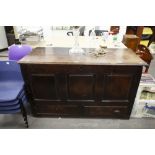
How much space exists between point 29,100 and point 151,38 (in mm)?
3872

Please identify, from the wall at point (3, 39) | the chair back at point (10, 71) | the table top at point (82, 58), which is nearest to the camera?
the table top at point (82, 58)

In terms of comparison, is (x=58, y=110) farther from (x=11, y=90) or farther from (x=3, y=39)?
(x=3, y=39)

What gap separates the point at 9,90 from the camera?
5.27 feet

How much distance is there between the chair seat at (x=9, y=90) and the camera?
4.80 feet

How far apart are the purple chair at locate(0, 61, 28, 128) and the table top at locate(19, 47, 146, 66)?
0.33 m

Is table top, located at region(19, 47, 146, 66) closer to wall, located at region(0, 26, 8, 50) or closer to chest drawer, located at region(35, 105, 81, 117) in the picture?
chest drawer, located at region(35, 105, 81, 117)

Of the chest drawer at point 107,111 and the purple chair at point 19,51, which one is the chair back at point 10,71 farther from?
the chest drawer at point 107,111

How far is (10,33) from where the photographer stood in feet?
15.4

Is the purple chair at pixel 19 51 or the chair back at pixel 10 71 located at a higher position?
the purple chair at pixel 19 51

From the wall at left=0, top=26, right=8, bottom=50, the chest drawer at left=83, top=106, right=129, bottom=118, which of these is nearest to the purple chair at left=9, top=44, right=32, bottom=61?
the chest drawer at left=83, top=106, right=129, bottom=118

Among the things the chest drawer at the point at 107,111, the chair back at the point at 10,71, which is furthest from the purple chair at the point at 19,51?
the chest drawer at the point at 107,111

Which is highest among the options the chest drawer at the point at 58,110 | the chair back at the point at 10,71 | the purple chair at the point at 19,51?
the purple chair at the point at 19,51

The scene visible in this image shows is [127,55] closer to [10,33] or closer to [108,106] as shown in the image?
[108,106]

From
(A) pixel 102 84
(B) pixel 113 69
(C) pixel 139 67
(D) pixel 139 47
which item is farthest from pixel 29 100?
(D) pixel 139 47
